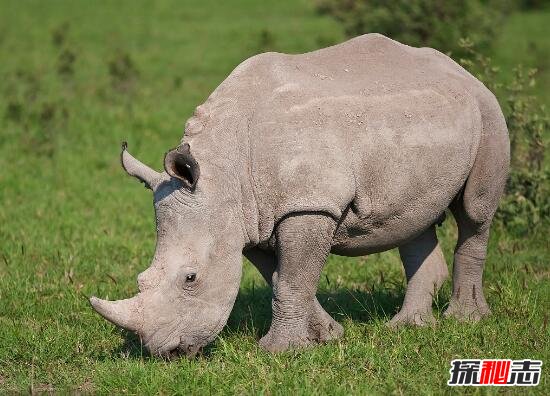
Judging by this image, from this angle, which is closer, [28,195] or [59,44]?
[28,195]

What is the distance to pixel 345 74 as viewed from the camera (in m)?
Result: 5.95

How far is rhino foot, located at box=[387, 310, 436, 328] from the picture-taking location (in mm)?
6352

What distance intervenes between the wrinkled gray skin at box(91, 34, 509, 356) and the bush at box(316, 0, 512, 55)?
906 centimetres

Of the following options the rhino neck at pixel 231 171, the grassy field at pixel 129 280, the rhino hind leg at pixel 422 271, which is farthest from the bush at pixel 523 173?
the rhino neck at pixel 231 171

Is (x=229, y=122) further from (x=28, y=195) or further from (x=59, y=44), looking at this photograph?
(x=59, y=44)

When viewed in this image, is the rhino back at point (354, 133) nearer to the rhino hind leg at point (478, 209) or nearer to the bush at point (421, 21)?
the rhino hind leg at point (478, 209)

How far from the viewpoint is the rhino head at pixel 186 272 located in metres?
5.44

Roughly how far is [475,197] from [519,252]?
2.19m

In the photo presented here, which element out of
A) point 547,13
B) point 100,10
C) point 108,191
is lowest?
point 547,13

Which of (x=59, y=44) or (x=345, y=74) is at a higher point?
(x=345, y=74)

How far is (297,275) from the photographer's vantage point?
5664mm

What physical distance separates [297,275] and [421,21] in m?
10.3

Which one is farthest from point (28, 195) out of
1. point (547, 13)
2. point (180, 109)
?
point (547, 13)

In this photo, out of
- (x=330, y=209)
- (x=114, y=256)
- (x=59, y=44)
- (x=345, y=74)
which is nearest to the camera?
(x=330, y=209)
